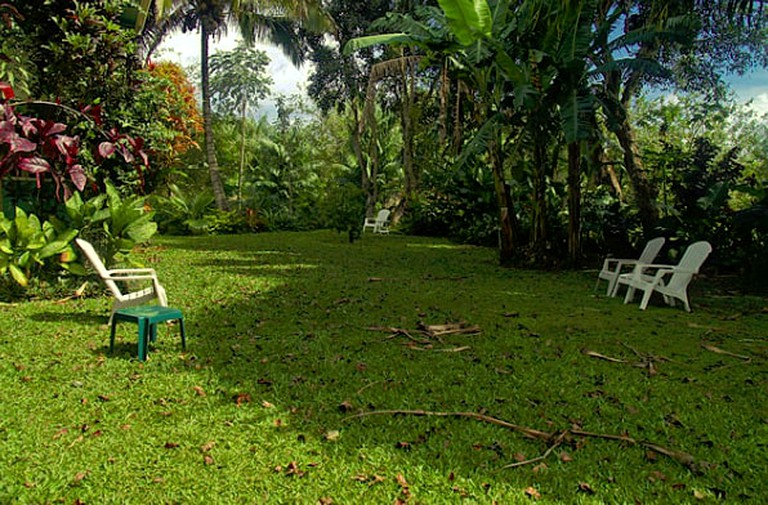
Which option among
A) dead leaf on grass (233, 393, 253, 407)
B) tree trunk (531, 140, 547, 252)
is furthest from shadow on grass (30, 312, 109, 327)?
tree trunk (531, 140, 547, 252)

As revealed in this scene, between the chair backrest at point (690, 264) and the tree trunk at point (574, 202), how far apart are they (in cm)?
332

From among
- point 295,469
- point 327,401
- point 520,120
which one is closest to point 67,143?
point 327,401

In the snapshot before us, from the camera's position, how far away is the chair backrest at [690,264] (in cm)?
717

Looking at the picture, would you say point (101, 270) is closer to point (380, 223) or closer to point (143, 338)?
point (143, 338)

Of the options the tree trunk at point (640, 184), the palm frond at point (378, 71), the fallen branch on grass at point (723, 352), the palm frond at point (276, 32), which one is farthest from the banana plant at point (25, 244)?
the palm frond at point (276, 32)

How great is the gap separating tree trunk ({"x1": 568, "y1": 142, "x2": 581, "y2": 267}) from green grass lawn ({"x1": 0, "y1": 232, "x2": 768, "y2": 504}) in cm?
331

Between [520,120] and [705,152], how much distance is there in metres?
3.94

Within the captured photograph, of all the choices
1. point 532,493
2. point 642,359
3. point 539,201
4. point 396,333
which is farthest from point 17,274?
point 539,201

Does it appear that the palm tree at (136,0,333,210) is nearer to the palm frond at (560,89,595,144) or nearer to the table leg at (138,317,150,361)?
the palm frond at (560,89,595,144)

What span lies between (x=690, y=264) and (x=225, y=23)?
19.4 meters

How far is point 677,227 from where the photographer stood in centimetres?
1029

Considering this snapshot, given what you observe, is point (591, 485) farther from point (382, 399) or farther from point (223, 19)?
point (223, 19)

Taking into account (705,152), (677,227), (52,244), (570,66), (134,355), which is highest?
(570,66)

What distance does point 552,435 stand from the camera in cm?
356
